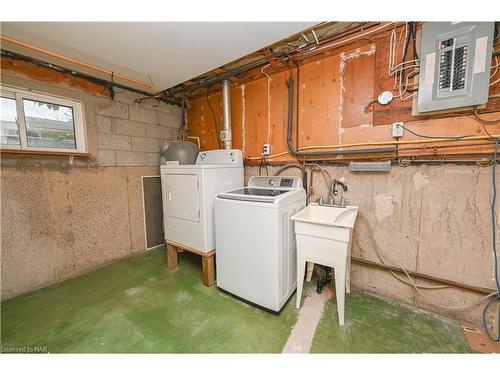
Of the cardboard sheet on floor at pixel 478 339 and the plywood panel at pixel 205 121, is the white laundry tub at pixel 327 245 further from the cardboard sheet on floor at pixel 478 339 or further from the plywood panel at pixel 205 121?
the plywood panel at pixel 205 121

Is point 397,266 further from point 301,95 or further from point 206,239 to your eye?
point 301,95

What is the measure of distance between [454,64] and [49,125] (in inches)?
154

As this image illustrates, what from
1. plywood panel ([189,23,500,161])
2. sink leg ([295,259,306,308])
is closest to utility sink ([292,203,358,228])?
sink leg ([295,259,306,308])

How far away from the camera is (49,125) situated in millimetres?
2246

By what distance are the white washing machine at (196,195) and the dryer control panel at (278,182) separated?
27 centimetres

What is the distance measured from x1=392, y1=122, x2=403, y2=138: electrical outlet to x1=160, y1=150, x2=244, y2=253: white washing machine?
64.5 inches

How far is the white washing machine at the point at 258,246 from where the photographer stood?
1622 mm

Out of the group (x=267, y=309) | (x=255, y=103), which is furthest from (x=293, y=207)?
(x=255, y=103)

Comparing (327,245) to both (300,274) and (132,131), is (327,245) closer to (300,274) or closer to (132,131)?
(300,274)

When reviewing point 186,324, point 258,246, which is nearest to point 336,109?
point 258,246

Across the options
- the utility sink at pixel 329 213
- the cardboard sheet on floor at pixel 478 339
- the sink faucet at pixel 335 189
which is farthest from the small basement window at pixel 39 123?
the cardboard sheet on floor at pixel 478 339

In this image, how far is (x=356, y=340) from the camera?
143 cm

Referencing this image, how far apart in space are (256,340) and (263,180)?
156 cm

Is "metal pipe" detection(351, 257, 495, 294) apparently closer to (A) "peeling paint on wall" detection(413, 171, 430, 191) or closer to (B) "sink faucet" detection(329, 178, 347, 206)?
(B) "sink faucet" detection(329, 178, 347, 206)
